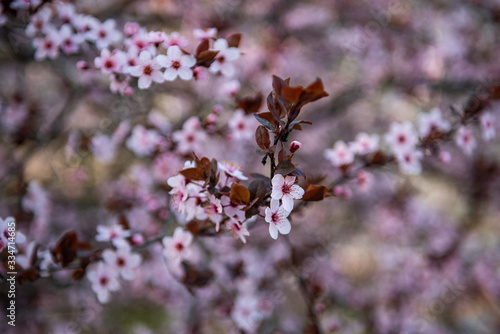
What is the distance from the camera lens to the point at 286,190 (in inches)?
42.3

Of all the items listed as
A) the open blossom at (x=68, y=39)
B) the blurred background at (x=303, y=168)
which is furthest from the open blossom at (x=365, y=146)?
the open blossom at (x=68, y=39)

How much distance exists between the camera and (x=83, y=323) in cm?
260

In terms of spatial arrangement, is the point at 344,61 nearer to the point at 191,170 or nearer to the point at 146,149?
the point at 146,149

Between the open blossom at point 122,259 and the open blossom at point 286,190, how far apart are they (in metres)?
0.74

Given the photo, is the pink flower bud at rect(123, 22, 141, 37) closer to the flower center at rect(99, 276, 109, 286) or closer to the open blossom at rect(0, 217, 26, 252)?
the open blossom at rect(0, 217, 26, 252)

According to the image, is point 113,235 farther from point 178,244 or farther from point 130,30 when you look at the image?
point 130,30

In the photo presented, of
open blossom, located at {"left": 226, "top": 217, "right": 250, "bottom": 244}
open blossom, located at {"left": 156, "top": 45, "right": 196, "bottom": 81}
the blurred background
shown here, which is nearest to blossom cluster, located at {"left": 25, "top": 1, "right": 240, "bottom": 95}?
open blossom, located at {"left": 156, "top": 45, "right": 196, "bottom": 81}

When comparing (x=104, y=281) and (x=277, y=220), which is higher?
(x=277, y=220)

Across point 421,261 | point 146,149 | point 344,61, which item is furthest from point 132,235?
point 344,61

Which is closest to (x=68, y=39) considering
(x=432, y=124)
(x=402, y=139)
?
(x=402, y=139)

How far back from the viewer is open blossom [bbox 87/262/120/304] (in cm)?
148

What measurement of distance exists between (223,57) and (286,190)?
0.73 meters

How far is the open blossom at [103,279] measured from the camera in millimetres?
1480

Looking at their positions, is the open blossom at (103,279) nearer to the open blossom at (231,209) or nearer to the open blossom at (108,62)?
the open blossom at (231,209)
